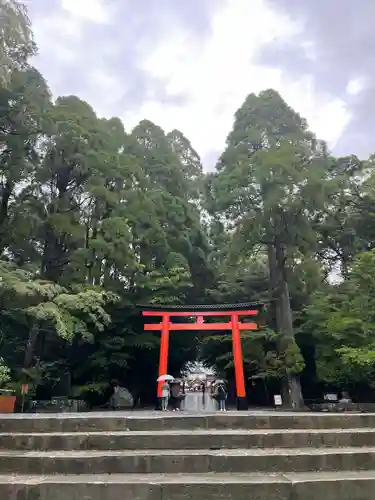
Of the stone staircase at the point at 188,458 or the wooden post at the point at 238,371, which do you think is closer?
the stone staircase at the point at 188,458

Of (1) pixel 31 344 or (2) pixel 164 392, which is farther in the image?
(1) pixel 31 344

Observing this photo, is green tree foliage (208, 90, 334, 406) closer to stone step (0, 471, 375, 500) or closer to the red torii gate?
the red torii gate

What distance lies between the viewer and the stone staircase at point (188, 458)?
3775 mm

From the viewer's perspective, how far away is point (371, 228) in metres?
19.4

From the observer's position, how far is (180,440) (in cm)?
467

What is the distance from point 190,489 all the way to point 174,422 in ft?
4.89

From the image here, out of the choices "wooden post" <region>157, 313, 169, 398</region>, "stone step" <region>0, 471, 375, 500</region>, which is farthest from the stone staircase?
"wooden post" <region>157, 313, 169, 398</region>

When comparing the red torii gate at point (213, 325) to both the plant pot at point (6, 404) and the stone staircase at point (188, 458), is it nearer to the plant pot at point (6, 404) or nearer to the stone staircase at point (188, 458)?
the plant pot at point (6, 404)

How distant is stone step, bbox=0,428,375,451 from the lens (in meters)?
4.65

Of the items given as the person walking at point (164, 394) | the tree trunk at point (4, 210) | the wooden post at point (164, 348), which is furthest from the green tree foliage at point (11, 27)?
the person walking at point (164, 394)

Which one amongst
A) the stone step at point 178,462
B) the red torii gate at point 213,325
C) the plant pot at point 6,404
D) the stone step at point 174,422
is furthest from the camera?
the red torii gate at point 213,325

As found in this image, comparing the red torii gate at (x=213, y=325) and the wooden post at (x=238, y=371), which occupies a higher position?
the red torii gate at (x=213, y=325)

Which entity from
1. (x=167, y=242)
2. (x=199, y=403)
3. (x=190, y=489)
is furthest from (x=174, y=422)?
(x=167, y=242)

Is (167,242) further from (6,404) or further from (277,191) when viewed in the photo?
(6,404)
